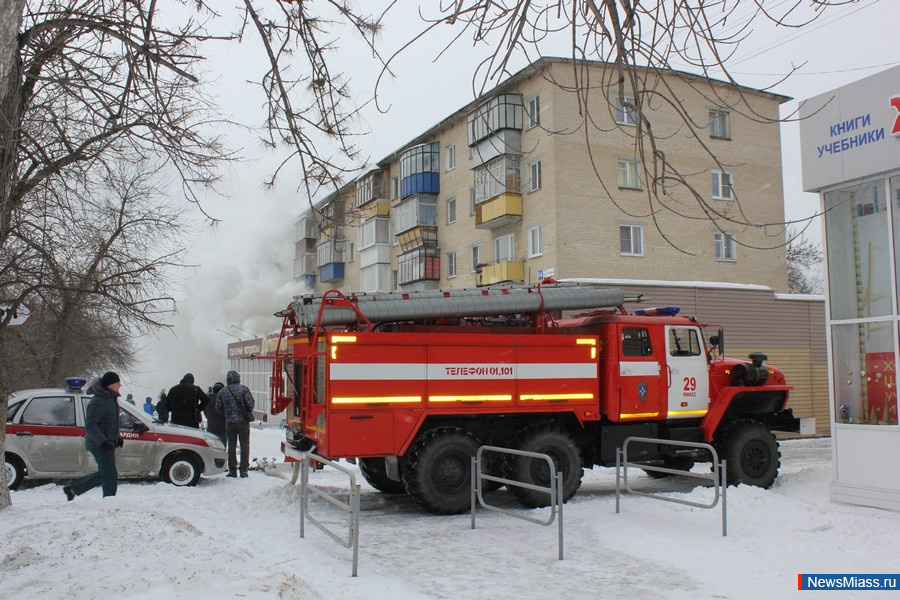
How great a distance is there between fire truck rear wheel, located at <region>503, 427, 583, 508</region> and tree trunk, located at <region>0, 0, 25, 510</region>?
20.0 ft

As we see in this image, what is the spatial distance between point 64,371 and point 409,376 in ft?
56.5

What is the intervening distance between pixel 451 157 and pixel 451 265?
15.8 feet

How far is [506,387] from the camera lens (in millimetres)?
10727

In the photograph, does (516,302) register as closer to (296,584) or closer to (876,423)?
(876,423)

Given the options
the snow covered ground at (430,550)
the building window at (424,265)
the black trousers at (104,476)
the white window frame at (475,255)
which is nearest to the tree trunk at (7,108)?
the black trousers at (104,476)

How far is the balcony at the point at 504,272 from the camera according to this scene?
29.9 m

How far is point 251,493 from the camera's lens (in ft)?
38.4

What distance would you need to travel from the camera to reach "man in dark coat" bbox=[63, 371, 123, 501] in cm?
986

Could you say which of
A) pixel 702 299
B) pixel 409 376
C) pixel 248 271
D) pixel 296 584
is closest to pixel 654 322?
pixel 409 376

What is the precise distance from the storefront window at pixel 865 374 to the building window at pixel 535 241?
18.4m

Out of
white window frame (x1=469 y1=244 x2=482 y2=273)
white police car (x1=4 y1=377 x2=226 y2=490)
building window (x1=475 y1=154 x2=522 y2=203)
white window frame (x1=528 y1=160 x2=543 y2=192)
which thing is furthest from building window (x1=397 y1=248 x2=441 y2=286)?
white police car (x1=4 y1=377 x2=226 y2=490)

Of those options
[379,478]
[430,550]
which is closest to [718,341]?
[379,478]

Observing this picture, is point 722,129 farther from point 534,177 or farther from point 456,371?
point 456,371

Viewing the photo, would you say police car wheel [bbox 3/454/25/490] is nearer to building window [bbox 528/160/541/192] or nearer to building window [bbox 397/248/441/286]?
building window [bbox 528/160/541/192]
